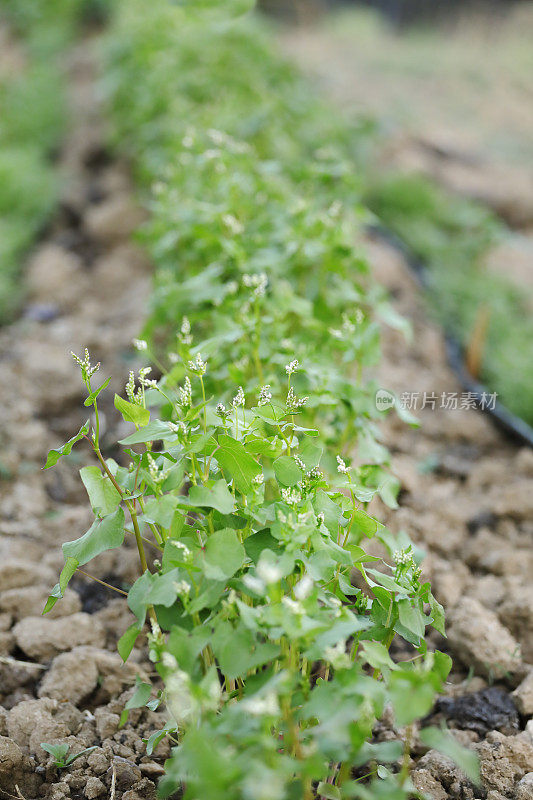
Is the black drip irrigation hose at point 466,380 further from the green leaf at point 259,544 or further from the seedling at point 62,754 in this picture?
the seedling at point 62,754

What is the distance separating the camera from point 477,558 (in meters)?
2.01

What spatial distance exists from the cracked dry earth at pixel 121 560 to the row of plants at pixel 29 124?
17cm

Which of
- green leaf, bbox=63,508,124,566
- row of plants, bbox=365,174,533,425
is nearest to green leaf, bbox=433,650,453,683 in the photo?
green leaf, bbox=63,508,124,566

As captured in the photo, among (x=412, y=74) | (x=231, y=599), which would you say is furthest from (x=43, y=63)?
(x=231, y=599)

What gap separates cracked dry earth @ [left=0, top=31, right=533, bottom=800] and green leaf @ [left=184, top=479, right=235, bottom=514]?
60 centimetres

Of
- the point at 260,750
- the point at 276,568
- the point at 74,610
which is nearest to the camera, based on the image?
the point at 260,750

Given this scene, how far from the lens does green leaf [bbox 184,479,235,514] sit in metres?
1.00

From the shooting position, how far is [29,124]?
17.1 feet

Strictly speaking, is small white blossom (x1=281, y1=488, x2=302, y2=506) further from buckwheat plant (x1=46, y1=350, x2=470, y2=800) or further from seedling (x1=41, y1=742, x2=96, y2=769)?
seedling (x1=41, y1=742, x2=96, y2=769)

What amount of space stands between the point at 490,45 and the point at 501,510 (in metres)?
9.42

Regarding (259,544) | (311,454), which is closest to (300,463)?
(311,454)

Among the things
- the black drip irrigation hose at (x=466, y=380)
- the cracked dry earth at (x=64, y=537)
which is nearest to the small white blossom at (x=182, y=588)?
the cracked dry earth at (x=64, y=537)

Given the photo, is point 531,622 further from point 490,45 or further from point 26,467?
point 490,45

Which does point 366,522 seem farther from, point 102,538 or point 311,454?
point 102,538
